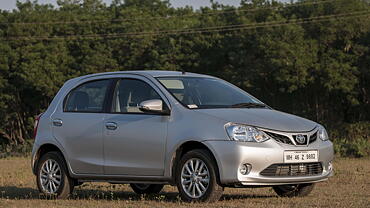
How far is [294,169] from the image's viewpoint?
32.3 ft

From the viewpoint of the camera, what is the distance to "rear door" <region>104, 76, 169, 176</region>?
10.3m

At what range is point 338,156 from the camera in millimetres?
25391

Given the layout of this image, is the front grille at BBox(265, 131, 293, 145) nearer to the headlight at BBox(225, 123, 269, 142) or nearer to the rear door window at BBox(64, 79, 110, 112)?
the headlight at BBox(225, 123, 269, 142)

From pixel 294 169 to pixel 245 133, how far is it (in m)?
0.83

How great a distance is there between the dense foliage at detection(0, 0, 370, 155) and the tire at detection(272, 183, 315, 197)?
42.6m

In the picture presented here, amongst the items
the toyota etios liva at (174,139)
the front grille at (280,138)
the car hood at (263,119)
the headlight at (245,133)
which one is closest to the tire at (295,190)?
the toyota etios liva at (174,139)

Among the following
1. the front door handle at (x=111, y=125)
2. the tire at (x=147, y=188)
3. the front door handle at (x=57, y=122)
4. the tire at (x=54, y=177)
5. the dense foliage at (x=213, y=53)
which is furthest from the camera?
the dense foliage at (x=213, y=53)

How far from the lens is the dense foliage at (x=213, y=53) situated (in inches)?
2239

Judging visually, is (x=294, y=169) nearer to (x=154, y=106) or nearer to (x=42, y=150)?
(x=154, y=106)

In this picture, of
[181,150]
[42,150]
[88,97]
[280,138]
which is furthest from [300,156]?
[42,150]

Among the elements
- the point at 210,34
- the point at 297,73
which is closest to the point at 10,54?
the point at 210,34

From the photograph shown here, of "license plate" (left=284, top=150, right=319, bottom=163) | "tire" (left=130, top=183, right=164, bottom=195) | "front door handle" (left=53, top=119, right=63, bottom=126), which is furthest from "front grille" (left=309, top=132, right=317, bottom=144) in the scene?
"front door handle" (left=53, top=119, right=63, bottom=126)

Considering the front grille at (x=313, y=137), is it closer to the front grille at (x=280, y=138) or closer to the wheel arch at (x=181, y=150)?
the front grille at (x=280, y=138)

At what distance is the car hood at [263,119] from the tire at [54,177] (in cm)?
253
